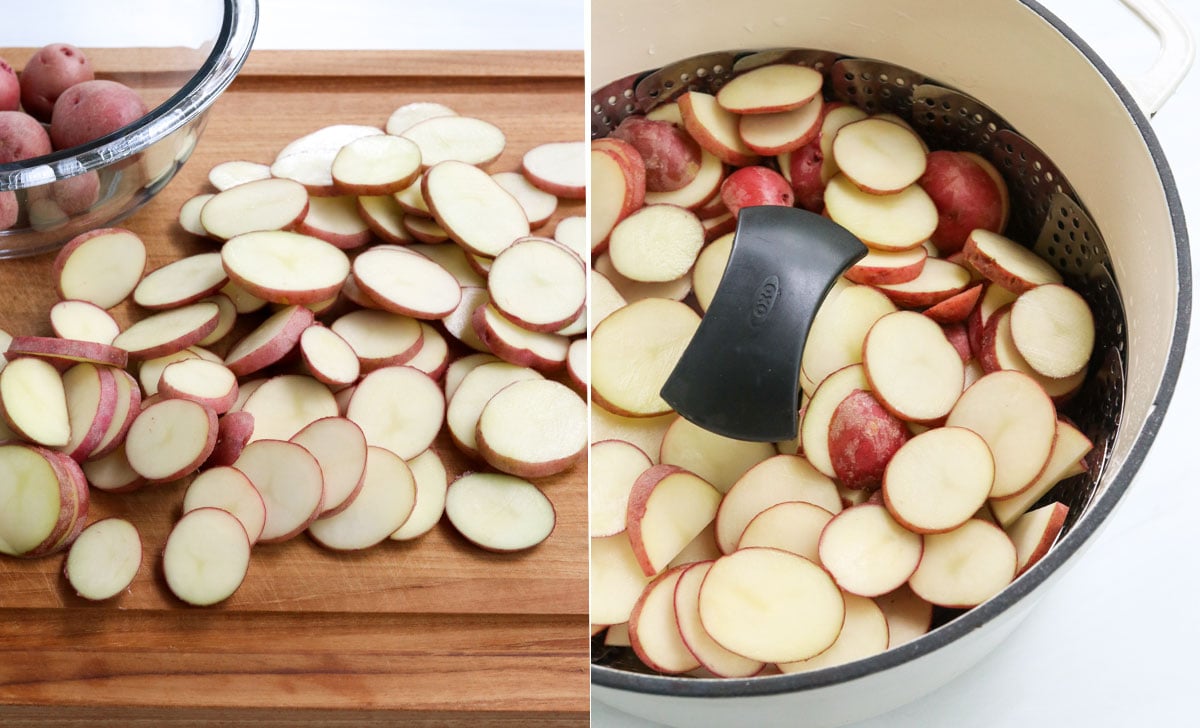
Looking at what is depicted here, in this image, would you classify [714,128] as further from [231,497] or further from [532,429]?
[231,497]

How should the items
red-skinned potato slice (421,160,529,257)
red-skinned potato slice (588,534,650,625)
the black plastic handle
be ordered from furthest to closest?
red-skinned potato slice (421,160,529,257)
red-skinned potato slice (588,534,650,625)
the black plastic handle

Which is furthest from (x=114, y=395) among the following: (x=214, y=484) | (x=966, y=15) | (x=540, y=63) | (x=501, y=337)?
(x=966, y=15)

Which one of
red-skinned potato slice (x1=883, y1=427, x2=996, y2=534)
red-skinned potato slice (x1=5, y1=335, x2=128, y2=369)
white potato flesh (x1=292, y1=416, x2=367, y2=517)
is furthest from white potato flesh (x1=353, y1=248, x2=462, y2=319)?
red-skinned potato slice (x1=883, y1=427, x2=996, y2=534)

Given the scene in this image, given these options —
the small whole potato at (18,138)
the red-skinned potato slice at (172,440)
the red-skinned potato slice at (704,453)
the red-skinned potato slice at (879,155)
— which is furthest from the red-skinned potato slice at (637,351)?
the small whole potato at (18,138)

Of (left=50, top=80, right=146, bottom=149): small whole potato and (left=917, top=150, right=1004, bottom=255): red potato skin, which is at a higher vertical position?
(left=917, top=150, right=1004, bottom=255): red potato skin

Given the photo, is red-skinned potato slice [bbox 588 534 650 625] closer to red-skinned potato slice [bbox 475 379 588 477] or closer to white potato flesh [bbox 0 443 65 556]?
red-skinned potato slice [bbox 475 379 588 477]

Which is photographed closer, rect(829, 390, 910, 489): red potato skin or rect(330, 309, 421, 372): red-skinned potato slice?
rect(829, 390, 910, 489): red potato skin

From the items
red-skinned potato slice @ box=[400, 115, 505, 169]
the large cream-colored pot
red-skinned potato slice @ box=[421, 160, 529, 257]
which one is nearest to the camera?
the large cream-colored pot

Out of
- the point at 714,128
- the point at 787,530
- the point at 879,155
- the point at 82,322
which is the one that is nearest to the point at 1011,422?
the point at 787,530
